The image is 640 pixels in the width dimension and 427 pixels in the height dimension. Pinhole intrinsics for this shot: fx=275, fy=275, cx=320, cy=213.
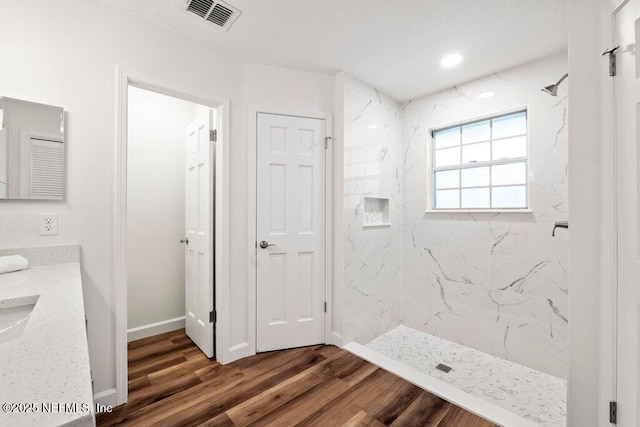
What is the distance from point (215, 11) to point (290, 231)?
1.66 meters

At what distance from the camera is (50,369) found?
1.61 feet

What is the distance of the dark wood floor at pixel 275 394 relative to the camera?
1635 millimetres

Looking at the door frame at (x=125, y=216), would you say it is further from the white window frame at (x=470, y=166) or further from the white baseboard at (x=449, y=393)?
the white window frame at (x=470, y=166)

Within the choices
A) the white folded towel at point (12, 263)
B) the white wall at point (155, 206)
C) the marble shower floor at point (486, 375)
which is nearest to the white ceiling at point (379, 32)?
the white wall at point (155, 206)

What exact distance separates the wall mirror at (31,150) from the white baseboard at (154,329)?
65.9 inches

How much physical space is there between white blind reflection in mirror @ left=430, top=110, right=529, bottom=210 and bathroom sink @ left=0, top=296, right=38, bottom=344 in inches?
121

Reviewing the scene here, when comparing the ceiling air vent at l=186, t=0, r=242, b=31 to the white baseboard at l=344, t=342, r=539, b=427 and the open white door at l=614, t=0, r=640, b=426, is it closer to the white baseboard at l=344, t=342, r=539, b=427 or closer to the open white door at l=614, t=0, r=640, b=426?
the open white door at l=614, t=0, r=640, b=426

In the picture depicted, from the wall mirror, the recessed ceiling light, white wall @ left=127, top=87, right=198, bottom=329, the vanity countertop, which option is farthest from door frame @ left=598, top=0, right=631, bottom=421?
white wall @ left=127, top=87, right=198, bottom=329

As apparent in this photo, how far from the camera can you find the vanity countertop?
0.38 metres

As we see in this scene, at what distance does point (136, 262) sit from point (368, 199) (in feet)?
7.88

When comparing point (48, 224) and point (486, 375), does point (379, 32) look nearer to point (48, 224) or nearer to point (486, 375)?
point (48, 224)

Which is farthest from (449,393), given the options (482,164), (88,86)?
(88,86)

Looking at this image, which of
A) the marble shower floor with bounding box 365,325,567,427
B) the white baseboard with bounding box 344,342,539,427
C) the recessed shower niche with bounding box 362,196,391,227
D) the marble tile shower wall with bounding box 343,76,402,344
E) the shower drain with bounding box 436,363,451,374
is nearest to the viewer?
the white baseboard with bounding box 344,342,539,427

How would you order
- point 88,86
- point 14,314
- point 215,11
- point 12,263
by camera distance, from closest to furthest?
point 14,314
point 12,263
point 88,86
point 215,11
